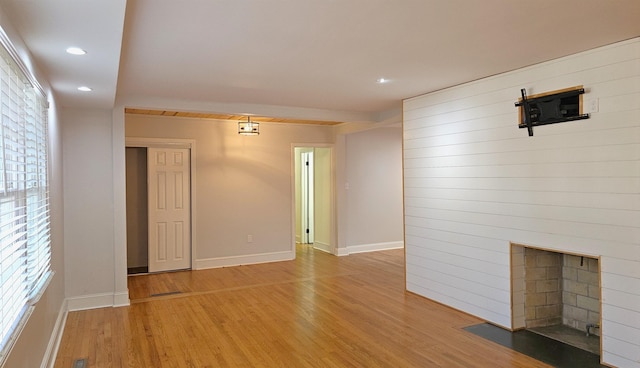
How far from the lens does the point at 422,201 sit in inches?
200

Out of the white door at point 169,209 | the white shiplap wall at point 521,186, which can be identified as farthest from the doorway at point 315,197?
the white shiplap wall at point 521,186

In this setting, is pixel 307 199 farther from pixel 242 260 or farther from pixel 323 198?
pixel 242 260

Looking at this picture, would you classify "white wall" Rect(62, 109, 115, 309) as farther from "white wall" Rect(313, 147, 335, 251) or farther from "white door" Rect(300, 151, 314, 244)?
"white door" Rect(300, 151, 314, 244)

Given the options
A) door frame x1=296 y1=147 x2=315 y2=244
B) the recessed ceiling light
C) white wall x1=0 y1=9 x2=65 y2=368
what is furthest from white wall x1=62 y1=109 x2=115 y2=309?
door frame x1=296 y1=147 x2=315 y2=244

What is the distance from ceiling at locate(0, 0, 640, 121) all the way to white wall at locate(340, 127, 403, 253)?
343 cm

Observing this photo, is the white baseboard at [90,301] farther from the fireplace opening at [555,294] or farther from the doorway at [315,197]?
the fireplace opening at [555,294]

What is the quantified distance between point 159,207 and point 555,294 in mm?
5368

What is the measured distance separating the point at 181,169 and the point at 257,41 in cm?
416

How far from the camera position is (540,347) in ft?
11.9

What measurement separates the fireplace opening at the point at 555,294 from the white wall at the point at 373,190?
410 centimetres

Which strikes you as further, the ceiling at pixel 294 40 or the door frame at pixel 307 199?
the door frame at pixel 307 199

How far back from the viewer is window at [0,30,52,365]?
6.68 feet

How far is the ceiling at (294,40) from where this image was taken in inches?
93.7

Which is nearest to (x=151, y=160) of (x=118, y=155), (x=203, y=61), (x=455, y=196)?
(x=118, y=155)
